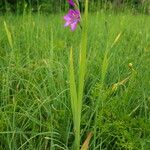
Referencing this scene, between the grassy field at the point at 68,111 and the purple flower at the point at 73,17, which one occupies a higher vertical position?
the purple flower at the point at 73,17

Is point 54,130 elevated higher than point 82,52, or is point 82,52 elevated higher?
point 82,52

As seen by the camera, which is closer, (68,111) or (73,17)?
(68,111)

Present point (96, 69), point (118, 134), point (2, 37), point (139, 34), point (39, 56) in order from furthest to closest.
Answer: point (139, 34)
point (2, 37)
point (39, 56)
point (96, 69)
point (118, 134)

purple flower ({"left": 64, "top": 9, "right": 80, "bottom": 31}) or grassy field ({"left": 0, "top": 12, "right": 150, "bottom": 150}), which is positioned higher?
purple flower ({"left": 64, "top": 9, "right": 80, "bottom": 31})

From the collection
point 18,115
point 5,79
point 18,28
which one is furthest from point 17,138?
point 18,28

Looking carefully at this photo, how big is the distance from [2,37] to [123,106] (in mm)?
1466

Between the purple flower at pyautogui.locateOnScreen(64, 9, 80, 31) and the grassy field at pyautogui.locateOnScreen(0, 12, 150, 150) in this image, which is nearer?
the grassy field at pyautogui.locateOnScreen(0, 12, 150, 150)

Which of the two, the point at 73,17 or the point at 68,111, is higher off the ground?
the point at 73,17

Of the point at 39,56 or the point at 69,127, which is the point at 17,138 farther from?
the point at 39,56

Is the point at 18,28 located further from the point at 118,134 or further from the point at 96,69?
the point at 118,134

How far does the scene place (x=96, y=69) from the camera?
1791 mm

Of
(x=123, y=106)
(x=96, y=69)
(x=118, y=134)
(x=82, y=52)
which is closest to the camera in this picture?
(x=82, y=52)

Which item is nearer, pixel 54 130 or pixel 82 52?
pixel 82 52

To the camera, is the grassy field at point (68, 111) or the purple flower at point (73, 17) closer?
the grassy field at point (68, 111)
